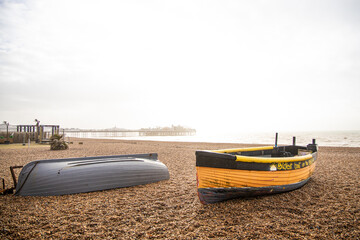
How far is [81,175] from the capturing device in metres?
5.63

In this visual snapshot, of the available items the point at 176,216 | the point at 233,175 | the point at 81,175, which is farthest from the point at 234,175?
the point at 81,175

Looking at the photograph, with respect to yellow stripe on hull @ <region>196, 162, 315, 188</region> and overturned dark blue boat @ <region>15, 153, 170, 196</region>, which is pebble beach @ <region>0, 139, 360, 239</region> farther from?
yellow stripe on hull @ <region>196, 162, 315, 188</region>

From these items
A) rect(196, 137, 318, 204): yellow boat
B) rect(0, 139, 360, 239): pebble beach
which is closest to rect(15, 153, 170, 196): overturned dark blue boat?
rect(0, 139, 360, 239): pebble beach

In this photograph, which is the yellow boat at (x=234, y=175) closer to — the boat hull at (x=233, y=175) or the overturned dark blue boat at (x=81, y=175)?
the boat hull at (x=233, y=175)

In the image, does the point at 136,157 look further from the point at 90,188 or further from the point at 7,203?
the point at 7,203

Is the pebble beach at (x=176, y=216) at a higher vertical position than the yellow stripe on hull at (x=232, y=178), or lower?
lower

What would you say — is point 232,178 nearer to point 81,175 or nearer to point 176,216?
point 176,216

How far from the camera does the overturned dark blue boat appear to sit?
530 cm

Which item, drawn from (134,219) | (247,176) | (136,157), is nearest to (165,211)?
(134,219)

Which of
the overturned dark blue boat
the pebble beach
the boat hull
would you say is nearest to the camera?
the pebble beach

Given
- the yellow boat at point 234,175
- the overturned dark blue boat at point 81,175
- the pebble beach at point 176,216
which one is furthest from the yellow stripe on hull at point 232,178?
the overturned dark blue boat at point 81,175

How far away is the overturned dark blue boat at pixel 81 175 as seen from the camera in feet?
17.4

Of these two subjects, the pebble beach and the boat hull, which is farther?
the boat hull

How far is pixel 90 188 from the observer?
18.6ft
